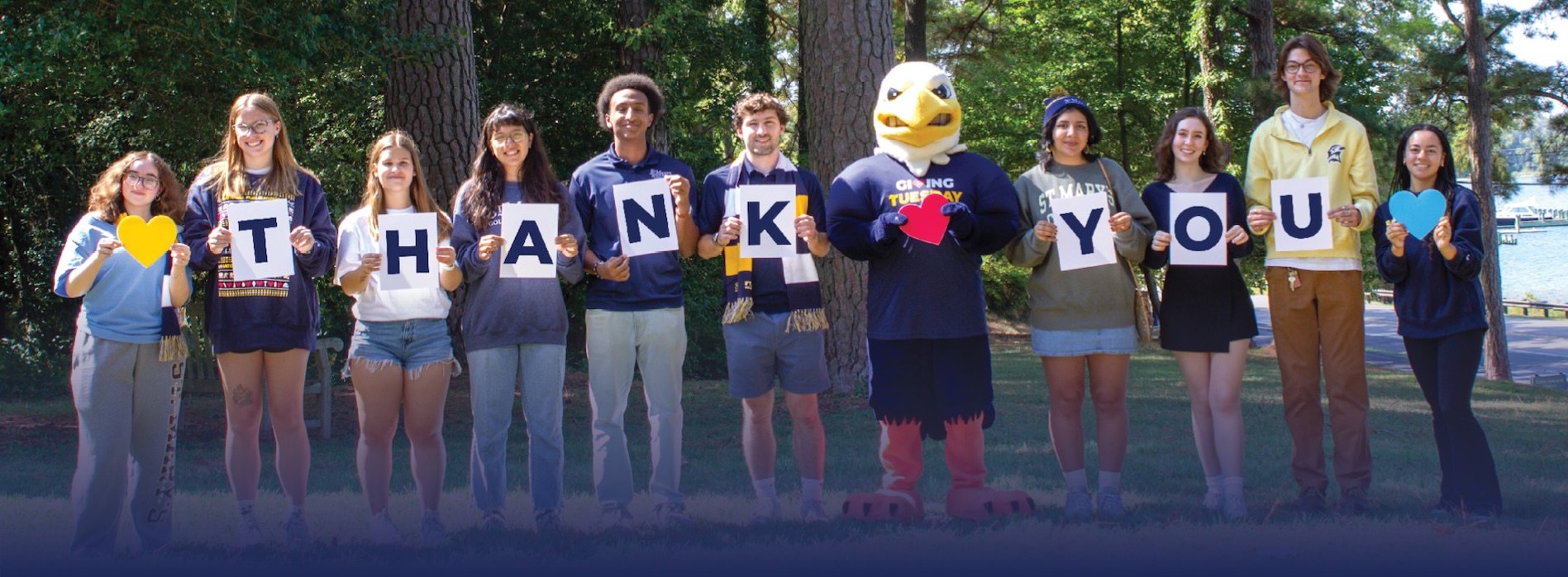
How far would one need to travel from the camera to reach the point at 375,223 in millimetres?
4531

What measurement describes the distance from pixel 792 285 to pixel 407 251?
1541 mm

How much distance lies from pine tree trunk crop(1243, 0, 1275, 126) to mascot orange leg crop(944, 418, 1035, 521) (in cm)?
1345

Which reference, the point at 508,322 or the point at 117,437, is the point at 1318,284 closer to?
the point at 508,322

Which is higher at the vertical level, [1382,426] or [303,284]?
[303,284]

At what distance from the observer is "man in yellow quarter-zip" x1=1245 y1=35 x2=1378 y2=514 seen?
15.8 feet

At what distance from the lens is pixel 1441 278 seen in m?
4.71

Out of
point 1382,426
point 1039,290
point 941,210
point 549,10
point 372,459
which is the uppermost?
point 549,10

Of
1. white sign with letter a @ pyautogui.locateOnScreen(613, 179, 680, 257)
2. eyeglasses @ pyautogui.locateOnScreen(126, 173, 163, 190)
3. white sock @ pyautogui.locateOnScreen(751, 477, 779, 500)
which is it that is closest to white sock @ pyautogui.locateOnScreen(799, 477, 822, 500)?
white sock @ pyautogui.locateOnScreen(751, 477, 779, 500)

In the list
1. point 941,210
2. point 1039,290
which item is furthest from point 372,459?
point 1039,290

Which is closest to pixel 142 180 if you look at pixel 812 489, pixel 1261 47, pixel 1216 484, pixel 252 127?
pixel 252 127

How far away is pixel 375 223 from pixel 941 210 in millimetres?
2234

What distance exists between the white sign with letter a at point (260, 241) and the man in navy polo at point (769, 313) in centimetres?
164

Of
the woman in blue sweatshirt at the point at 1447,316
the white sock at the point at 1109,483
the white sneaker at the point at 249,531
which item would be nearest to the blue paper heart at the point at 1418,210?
the woman in blue sweatshirt at the point at 1447,316

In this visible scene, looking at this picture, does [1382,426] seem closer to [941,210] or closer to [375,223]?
[941,210]
